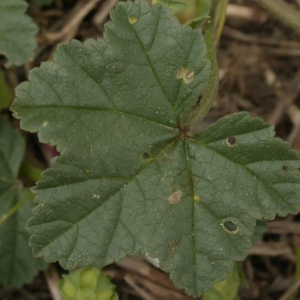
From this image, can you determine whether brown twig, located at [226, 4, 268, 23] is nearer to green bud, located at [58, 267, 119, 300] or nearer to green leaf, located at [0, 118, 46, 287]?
green leaf, located at [0, 118, 46, 287]

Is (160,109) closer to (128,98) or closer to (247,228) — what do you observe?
(128,98)

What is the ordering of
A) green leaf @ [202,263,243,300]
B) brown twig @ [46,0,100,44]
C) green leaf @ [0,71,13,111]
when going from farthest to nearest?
brown twig @ [46,0,100,44] → green leaf @ [0,71,13,111] → green leaf @ [202,263,243,300]

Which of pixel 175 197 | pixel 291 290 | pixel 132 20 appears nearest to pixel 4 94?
pixel 132 20

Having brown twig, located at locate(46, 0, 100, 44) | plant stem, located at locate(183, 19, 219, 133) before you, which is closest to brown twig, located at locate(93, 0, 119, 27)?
brown twig, located at locate(46, 0, 100, 44)

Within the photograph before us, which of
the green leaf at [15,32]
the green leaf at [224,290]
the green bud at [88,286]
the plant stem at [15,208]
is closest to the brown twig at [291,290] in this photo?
the green leaf at [224,290]

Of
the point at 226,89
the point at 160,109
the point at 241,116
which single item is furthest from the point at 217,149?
the point at 226,89
